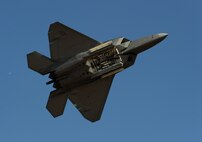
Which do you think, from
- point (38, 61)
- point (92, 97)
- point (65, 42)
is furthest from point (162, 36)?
point (38, 61)

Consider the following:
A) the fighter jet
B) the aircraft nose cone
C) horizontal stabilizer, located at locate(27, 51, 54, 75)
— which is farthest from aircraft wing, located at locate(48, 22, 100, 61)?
the aircraft nose cone

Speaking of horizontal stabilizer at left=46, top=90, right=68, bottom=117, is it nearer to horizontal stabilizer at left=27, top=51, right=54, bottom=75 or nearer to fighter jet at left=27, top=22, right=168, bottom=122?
fighter jet at left=27, top=22, right=168, bottom=122

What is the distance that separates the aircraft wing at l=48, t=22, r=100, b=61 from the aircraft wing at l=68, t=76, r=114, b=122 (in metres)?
3.72

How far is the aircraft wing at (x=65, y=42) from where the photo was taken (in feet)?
158

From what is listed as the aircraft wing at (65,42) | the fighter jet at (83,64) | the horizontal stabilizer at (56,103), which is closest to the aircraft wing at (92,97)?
the fighter jet at (83,64)

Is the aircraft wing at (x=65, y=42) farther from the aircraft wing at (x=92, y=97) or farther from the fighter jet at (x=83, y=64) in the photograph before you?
the aircraft wing at (x=92, y=97)

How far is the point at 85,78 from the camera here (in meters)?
46.8

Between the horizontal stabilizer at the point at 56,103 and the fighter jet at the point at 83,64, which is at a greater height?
the fighter jet at the point at 83,64

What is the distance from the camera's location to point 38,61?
156ft

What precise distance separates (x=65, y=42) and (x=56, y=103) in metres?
6.27

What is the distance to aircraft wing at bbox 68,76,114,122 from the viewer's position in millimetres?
48375

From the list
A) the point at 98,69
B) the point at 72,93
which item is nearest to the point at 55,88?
the point at 72,93

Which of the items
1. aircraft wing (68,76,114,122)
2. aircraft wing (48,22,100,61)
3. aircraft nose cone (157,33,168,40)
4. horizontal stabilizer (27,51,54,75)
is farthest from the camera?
aircraft wing (68,76,114,122)

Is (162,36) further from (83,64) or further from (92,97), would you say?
(92,97)
